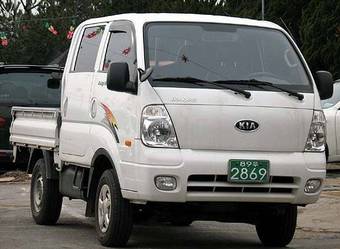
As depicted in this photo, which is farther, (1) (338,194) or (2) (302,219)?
(1) (338,194)

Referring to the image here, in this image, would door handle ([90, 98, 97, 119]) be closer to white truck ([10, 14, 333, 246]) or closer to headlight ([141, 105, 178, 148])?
white truck ([10, 14, 333, 246])

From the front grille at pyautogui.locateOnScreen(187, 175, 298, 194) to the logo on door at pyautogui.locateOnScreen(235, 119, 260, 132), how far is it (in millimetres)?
442

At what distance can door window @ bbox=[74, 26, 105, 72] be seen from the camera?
28.0 feet

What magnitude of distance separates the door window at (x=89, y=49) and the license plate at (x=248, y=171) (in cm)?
202

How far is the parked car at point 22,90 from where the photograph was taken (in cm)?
1305

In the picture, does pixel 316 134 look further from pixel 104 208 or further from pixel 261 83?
pixel 104 208

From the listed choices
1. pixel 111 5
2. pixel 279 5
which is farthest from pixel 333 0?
pixel 111 5

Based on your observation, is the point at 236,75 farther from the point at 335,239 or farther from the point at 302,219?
the point at 302,219

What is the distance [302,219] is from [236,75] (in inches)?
123

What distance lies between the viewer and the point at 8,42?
54.1m

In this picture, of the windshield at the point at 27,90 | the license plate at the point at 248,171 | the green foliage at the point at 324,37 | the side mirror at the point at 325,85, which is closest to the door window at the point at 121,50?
the license plate at the point at 248,171

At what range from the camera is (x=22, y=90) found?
13156 millimetres

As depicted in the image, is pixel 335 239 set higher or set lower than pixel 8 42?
higher

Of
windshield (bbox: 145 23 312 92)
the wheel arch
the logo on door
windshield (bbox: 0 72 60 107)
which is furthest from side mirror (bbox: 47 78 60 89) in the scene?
the logo on door
